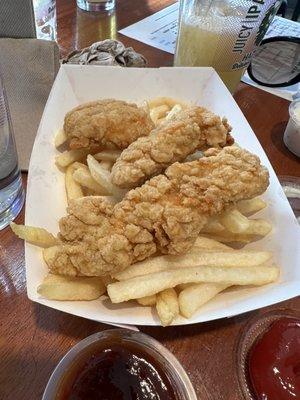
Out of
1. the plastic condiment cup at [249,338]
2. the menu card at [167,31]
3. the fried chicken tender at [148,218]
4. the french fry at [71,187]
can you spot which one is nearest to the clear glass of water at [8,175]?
the french fry at [71,187]

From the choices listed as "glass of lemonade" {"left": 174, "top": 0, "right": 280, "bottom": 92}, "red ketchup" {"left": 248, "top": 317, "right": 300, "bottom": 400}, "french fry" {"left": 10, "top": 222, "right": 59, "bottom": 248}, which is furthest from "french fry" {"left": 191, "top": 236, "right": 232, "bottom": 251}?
"glass of lemonade" {"left": 174, "top": 0, "right": 280, "bottom": 92}

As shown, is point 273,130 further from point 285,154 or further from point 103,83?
point 103,83

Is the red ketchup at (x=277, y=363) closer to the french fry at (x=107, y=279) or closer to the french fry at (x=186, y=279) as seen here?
the french fry at (x=186, y=279)

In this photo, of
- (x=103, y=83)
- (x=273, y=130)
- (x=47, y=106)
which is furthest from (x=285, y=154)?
(x=47, y=106)

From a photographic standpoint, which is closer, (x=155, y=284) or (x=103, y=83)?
(x=155, y=284)

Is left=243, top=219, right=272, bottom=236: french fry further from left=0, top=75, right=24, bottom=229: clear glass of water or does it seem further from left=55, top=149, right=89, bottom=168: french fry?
left=0, top=75, right=24, bottom=229: clear glass of water

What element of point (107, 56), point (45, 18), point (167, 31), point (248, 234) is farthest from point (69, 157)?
point (167, 31)
